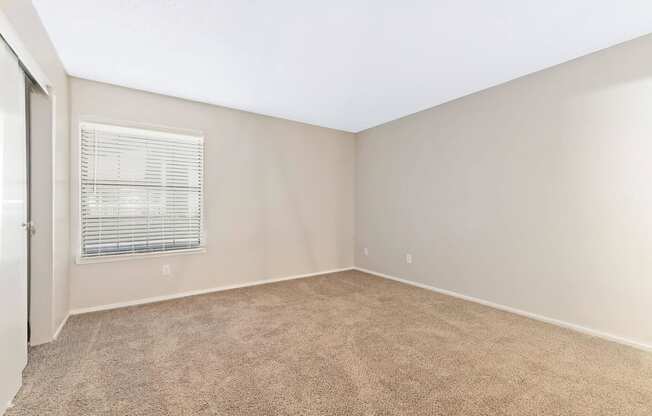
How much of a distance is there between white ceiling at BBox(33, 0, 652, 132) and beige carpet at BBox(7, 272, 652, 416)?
2.52 m

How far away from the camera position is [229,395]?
1.71 m

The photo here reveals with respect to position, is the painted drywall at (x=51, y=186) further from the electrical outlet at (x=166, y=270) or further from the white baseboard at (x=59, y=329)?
the electrical outlet at (x=166, y=270)

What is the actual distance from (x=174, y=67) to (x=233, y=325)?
2601 mm

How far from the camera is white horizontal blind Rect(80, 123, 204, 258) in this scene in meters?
3.10

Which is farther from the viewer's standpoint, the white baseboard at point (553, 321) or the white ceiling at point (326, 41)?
the white baseboard at point (553, 321)

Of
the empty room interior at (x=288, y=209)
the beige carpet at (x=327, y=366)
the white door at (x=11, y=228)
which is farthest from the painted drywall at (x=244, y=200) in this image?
the white door at (x=11, y=228)

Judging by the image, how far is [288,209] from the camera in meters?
4.47

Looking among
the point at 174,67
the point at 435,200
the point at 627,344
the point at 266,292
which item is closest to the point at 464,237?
the point at 435,200

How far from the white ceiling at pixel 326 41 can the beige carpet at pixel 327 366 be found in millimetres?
2519

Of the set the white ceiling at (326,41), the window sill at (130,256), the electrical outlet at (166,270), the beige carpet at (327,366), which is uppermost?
the white ceiling at (326,41)

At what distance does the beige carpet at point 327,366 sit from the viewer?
5.35 ft

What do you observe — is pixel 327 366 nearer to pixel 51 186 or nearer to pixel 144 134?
pixel 51 186

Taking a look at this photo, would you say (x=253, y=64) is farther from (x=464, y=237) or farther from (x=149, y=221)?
(x=464, y=237)

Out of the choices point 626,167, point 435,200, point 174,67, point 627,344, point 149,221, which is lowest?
point 627,344
